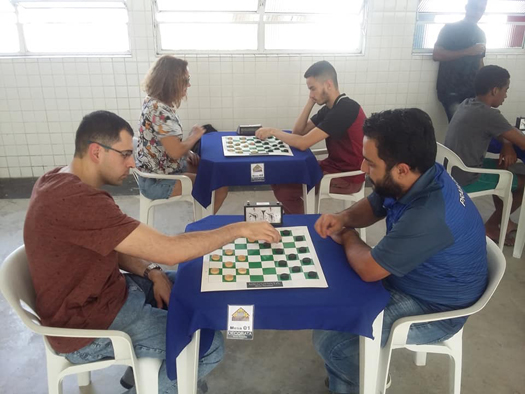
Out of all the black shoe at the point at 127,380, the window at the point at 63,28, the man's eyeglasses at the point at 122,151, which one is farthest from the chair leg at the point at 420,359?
the window at the point at 63,28

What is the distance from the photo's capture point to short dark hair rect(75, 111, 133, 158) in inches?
65.1

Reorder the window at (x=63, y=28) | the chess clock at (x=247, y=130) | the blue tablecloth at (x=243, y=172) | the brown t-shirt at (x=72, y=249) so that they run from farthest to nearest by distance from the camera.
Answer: the window at (x=63, y=28), the chess clock at (x=247, y=130), the blue tablecloth at (x=243, y=172), the brown t-shirt at (x=72, y=249)

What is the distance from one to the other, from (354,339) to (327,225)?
448 mm

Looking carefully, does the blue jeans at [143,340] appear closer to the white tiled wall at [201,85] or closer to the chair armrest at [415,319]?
the chair armrest at [415,319]

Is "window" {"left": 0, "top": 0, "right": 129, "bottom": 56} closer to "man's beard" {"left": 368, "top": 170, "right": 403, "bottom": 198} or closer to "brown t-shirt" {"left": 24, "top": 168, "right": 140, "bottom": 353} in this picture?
"brown t-shirt" {"left": 24, "top": 168, "right": 140, "bottom": 353}

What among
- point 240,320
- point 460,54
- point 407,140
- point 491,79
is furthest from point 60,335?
point 460,54

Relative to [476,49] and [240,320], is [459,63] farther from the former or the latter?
[240,320]

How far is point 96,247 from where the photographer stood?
146cm

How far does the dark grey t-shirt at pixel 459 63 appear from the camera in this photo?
4223 millimetres

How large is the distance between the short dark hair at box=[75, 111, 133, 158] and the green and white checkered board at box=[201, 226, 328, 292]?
1.78ft

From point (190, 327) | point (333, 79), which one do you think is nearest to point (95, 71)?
point (333, 79)

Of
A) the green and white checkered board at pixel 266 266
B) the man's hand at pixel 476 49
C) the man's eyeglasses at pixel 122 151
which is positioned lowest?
the green and white checkered board at pixel 266 266

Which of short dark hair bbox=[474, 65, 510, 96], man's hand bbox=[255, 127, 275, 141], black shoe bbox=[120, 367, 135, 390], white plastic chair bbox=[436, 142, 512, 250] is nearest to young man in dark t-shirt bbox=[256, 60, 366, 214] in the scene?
man's hand bbox=[255, 127, 275, 141]

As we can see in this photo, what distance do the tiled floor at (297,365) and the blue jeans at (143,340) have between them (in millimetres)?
459
